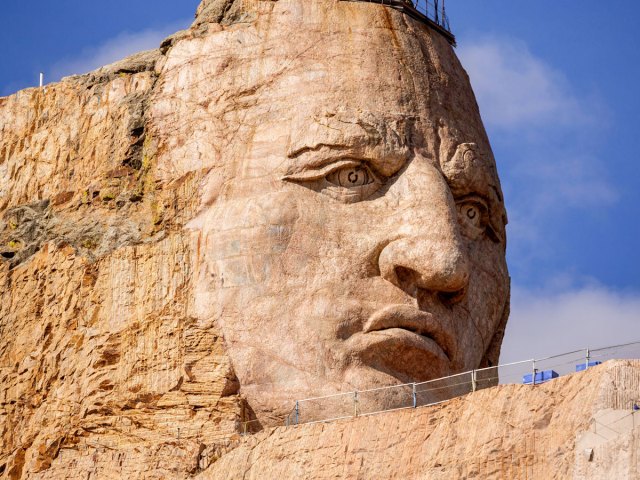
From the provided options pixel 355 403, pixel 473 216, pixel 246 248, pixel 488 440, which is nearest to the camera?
pixel 488 440

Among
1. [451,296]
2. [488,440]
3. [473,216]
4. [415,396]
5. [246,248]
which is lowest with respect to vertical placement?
[488,440]

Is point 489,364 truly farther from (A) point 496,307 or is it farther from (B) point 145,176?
(B) point 145,176

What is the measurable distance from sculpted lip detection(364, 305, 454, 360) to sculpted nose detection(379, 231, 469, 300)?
32 cm

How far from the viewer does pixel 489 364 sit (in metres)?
29.5

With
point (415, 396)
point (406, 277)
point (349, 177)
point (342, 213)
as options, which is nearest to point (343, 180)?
point (349, 177)

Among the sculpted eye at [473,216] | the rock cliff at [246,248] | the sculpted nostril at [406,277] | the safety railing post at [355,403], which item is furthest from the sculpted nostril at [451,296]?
the safety railing post at [355,403]

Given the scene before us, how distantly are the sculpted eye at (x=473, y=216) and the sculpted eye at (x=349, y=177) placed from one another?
5.31 feet

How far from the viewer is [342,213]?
90.4ft

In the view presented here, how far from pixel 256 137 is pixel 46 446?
199 inches

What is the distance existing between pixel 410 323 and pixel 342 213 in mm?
1760

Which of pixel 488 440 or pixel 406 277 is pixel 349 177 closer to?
pixel 406 277

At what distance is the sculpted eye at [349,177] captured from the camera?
2772 centimetres

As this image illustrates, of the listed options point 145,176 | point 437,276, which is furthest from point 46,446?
point 437,276

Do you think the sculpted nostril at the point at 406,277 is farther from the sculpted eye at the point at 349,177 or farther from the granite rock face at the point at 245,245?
the sculpted eye at the point at 349,177
